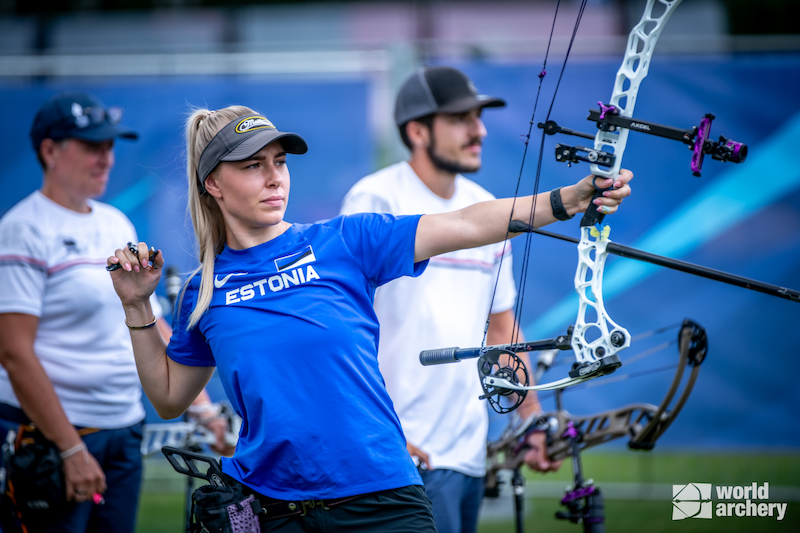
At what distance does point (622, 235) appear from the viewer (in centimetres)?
511

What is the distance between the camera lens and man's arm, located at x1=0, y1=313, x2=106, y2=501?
2.73 meters

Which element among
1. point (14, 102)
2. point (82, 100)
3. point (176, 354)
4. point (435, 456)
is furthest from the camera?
point (14, 102)

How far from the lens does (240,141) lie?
1985 mm

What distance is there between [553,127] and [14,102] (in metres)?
4.83

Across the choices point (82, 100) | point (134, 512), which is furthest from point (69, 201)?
point (134, 512)

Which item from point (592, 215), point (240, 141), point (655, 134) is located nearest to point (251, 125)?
point (240, 141)

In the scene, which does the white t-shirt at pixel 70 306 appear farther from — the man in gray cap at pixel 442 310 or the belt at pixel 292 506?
the belt at pixel 292 506

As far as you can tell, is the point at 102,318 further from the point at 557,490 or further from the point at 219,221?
the point at 557,490

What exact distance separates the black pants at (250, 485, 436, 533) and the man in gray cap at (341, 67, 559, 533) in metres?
0.86

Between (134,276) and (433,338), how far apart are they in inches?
44.2

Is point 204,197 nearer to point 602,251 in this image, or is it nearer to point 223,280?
point 223,280

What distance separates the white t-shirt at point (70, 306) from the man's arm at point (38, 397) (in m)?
0.08

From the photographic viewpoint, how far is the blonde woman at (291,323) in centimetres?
181

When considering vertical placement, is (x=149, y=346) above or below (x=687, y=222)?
below
